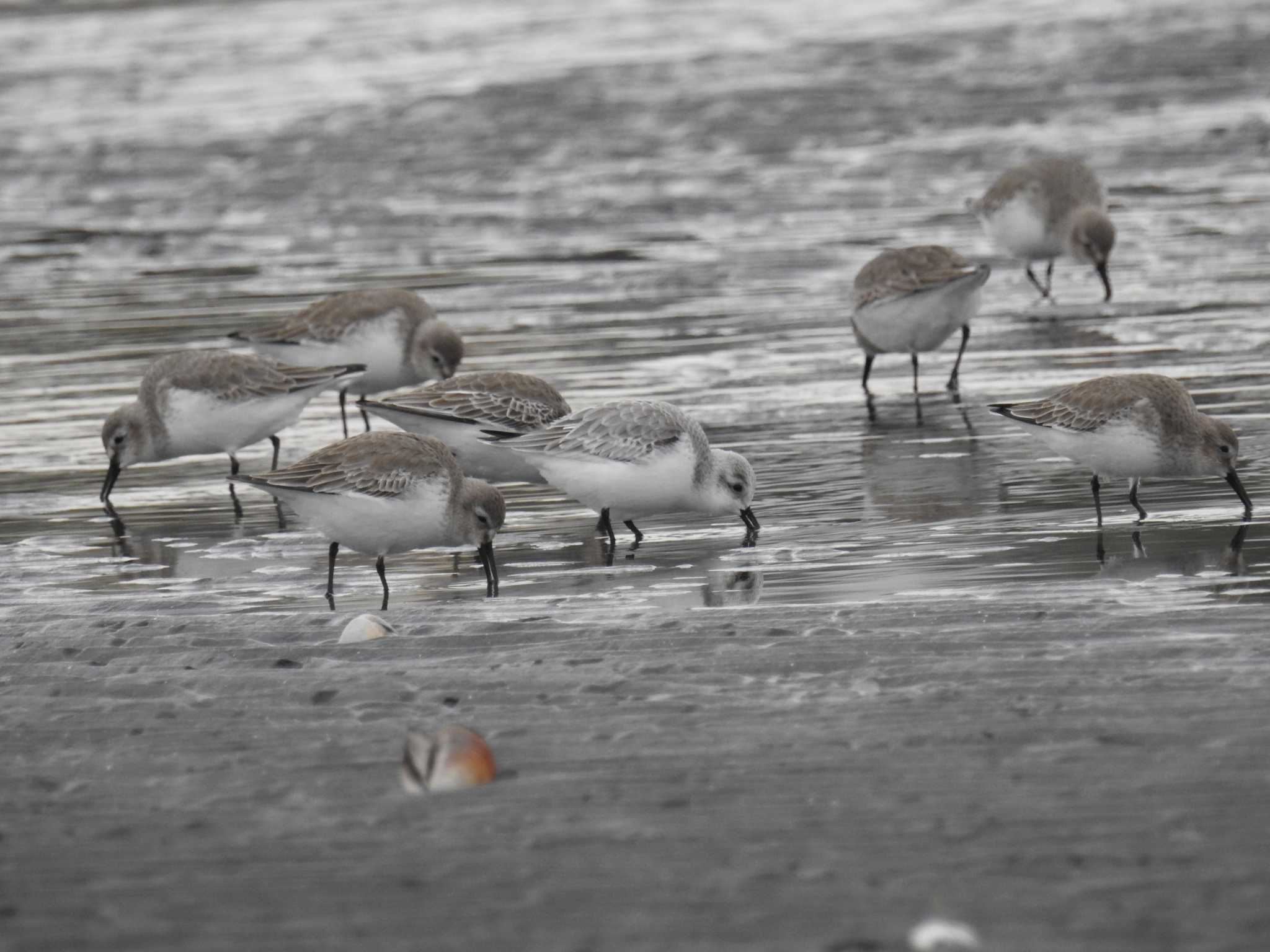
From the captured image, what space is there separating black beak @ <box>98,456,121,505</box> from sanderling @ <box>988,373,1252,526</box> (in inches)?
200

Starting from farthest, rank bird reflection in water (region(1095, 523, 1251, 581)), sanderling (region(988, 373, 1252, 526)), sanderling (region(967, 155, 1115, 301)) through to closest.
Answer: sanderling (region(967, 155, 1115, 301)) → sanderling (region(988, 373, 1252, 526)) → bird reflection in water (region(1095, 523, 1251, 581))

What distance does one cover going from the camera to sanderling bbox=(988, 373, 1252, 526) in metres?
8.40

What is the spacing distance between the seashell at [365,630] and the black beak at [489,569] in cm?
86

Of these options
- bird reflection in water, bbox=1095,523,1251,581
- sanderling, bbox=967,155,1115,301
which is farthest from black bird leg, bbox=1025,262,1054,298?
bird reflection in water, bbox=1095,523,1251,581

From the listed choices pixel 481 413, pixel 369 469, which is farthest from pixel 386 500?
pixel 481 413

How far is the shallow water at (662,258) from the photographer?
8.33 m

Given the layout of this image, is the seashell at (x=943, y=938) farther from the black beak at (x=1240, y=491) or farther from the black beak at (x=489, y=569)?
the black beak at (x=1240, y=491)

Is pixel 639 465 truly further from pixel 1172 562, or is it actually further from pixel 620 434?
pixel 1172 562

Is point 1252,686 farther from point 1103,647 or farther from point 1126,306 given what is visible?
point 1126,306

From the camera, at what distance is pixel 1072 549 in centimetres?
779

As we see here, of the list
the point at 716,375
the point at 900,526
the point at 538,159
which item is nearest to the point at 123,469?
the point at 716,375

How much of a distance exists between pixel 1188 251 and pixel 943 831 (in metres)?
11.5

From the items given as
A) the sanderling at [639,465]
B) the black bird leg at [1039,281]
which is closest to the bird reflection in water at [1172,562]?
the sanderling at [639,465]

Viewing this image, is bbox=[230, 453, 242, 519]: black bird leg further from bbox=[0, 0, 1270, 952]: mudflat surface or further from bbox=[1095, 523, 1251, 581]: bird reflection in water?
bbox=[1095, 523, 1251, 581]: bird reflection in water
